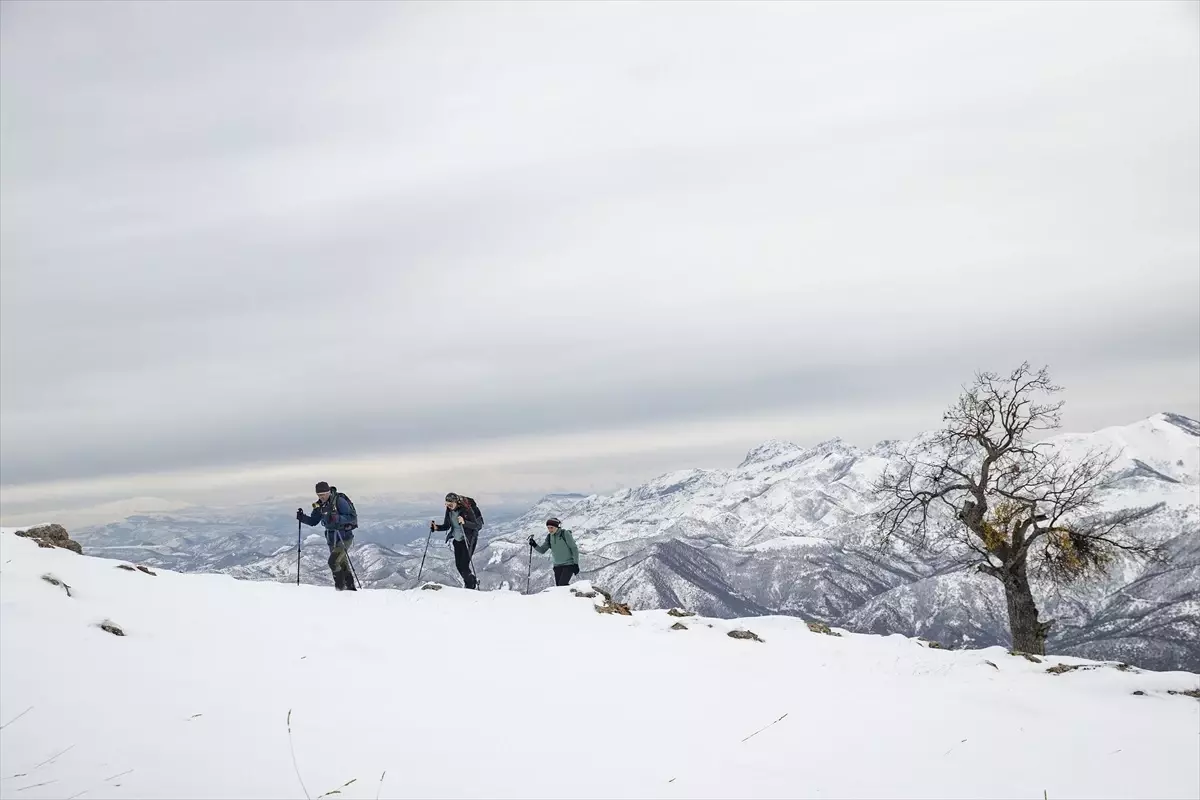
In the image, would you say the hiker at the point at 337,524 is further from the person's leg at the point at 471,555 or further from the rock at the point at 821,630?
the rock at the point at 821,630

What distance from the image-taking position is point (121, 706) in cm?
621

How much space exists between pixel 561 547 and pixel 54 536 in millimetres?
13314

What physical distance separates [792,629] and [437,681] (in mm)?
12625

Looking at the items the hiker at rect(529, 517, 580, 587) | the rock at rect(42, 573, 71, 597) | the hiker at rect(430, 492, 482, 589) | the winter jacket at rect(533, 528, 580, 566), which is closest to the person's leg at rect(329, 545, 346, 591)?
the hiker at rect(430, 492, 482, 589)

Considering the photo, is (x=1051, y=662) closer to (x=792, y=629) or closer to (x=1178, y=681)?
(x=1178, y=681)

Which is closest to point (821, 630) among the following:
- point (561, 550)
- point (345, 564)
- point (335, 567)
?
point (561, 550)

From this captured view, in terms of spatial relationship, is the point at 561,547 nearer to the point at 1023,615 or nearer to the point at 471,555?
the point at 471,555

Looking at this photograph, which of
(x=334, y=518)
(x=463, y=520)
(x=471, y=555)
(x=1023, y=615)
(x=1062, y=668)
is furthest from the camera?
(x=1023, y=615)

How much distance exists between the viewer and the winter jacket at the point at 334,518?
18672 mm

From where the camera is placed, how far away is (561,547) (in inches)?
886

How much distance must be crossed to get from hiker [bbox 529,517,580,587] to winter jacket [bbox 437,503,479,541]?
2.00 meters

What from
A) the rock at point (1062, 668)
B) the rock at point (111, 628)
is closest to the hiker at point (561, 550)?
the rock at point (1062, 668)

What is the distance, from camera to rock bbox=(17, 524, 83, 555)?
14.8m

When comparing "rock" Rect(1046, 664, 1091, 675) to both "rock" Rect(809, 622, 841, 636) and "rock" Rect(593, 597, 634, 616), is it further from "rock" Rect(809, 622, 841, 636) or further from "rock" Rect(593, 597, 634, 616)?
"rock" Rect(593, 597, 634, 616)
